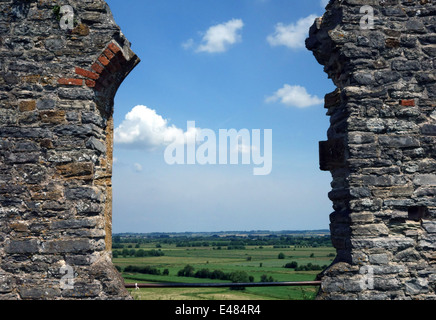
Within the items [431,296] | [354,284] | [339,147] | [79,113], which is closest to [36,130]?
[79,113]

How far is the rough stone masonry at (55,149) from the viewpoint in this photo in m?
4.22

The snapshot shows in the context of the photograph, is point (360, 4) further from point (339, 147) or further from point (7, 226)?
point (7, 226)

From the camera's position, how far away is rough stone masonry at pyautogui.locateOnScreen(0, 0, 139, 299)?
422cm

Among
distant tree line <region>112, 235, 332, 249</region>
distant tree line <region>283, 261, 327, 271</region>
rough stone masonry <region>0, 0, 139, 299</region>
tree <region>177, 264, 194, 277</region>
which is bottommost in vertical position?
distant tree line <region>112, 235, 332, 249</region>

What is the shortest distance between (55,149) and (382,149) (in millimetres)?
3679

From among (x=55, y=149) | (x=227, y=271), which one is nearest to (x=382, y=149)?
(x=55, y=149)

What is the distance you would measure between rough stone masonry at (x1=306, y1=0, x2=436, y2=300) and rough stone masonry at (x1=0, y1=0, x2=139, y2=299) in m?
2.54

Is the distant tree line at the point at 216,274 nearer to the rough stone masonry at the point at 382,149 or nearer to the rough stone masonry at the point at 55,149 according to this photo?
the rough stone masonry at the point at 382,149

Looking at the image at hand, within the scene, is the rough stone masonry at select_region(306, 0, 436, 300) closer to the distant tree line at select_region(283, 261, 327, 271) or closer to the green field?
the green field

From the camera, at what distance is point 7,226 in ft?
14.0

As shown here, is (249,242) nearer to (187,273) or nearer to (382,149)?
(187,273)

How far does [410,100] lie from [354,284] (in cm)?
222

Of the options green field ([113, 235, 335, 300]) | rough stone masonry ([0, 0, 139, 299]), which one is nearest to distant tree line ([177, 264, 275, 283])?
green field ([113, 235, 335, 300])

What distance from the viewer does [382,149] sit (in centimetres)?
457
